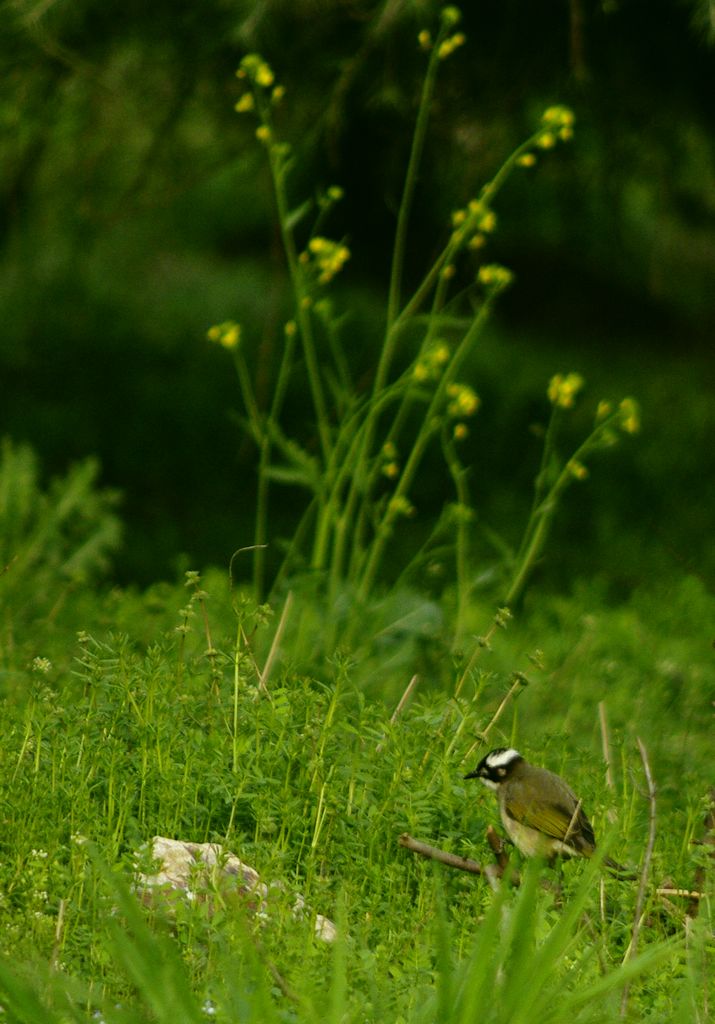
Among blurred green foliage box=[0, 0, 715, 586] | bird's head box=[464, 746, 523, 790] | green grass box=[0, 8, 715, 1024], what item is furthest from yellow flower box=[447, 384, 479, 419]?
bird's head box=[464, 746, 523, 790]

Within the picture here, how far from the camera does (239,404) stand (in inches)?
378

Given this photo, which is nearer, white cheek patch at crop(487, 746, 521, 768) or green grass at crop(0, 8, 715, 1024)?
green grass at crop(0, 8, 715, 1024)

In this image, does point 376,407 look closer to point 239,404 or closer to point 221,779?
point 221,779

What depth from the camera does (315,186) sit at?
31.3 ft

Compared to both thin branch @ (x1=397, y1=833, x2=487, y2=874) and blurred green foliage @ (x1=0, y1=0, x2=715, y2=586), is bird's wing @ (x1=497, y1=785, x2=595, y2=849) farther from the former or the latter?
blurred green foliage @ (x1=0, y1=0, x2=715, y2=586)

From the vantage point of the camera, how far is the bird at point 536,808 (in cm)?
316

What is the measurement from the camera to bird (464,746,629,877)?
316 centimetres

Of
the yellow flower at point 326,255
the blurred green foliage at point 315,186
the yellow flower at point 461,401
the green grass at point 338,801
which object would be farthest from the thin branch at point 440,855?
the yellow flower at point 326,255

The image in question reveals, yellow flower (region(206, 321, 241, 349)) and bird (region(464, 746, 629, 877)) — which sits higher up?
yellow flower (region(206, 321, 241, 349))

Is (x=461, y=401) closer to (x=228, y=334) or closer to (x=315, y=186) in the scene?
(x=228, y=334)

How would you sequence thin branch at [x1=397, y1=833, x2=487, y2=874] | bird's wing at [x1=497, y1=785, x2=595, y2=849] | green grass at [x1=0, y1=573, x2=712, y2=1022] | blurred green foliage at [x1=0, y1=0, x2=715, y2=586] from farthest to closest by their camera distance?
1. blurred green foliage at [x1=0, y1=0, x2=715, y2=586]
2. bird's wing at [x1=497, y1=785, x2=595, y2=849]
3. thin branch at [x1=397, y1=833, x2=487, y2=874]
4. green grass at [x1=0, y1=573, x2=712, y2=1022]

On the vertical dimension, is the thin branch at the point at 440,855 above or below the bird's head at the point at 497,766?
below

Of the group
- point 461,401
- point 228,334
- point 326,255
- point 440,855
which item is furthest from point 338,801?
point 326,255

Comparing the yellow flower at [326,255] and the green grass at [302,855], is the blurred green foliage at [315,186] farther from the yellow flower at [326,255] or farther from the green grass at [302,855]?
the green grass at [302,855]
